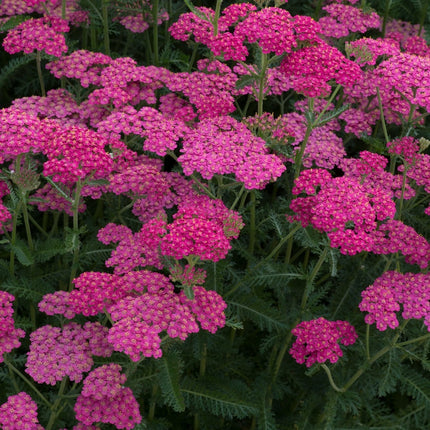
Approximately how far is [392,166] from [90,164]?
2023mm

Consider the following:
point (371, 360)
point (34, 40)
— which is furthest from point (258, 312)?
point (34, 40)

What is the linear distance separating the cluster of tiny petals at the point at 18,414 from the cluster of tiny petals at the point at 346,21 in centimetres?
326

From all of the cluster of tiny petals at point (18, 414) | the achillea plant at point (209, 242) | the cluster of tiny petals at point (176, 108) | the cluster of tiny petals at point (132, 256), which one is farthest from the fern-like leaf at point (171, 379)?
the cluster of tiny petals at point (176, 108)

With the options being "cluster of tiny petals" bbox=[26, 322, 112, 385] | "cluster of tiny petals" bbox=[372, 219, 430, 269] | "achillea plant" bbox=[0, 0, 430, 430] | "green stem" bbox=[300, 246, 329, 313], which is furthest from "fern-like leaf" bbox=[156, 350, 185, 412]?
"cluster of tiny petals" bbox=[372, 219, 430, 269]

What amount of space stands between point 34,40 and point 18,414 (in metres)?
2.33

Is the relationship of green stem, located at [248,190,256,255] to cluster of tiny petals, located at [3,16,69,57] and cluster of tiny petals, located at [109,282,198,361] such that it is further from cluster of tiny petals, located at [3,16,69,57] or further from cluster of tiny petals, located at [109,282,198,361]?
cluster of tiny petals, located at [3,16,69,57]

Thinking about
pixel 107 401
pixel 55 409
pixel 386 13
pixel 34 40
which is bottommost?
pixel 55 409

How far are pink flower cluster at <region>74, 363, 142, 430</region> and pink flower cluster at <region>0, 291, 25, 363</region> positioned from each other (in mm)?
403

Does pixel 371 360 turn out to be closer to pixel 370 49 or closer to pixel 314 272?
pixel 314 272

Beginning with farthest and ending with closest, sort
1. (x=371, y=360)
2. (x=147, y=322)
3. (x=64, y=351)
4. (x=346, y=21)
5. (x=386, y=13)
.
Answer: (x=386, y=13), (x=346, y=21), (x=371, y=360), (x=64, y=351), (x=147, y=322)

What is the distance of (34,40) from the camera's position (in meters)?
4.25

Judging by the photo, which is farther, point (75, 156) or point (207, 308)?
point (75, 156)

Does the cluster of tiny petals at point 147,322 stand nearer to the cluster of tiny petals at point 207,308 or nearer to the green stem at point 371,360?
the cluster of tiny petals at point 207,308

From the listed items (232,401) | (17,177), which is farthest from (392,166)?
(17,177)
